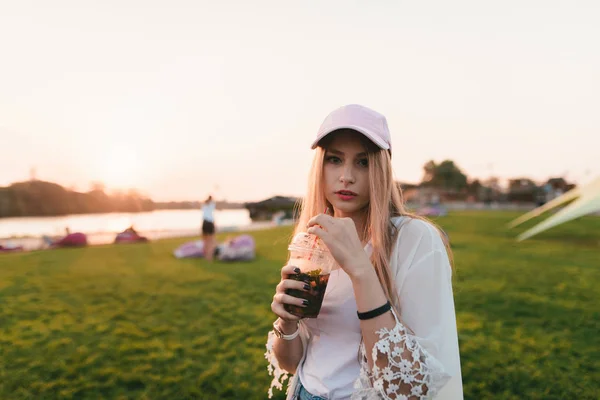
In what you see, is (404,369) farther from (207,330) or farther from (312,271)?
(207,330)

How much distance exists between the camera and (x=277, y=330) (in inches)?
72.1

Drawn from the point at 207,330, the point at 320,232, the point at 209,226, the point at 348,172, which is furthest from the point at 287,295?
the point at 209,226

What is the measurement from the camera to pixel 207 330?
5.66 m

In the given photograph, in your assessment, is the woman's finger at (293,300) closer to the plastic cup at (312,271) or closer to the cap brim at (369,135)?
the plastic cup at (312,271)

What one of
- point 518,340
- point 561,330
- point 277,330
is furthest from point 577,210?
point 561,330

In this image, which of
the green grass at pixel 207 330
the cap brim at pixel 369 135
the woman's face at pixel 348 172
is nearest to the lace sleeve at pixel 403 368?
the woman's face at pixel 348 172

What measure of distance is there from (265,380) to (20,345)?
10.4 feet

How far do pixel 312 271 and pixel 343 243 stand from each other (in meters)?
0.20

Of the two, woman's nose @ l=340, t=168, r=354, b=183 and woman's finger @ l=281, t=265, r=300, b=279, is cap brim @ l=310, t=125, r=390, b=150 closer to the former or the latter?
woman's nose @ l=340, t=168, r=354, b=183

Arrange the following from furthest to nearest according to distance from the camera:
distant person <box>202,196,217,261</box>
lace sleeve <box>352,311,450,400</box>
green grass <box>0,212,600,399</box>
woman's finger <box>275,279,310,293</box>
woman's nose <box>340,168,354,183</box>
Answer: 1. distant person <box>202,196,217,261</box>
2. green grass <box>0,212,600,399</box>
3. woman's nose <box>340,168,354,183</box>
4. woman's finger <box>275,279,310,293</box>
5. lace sleeve <box>352,311,450,400</box>

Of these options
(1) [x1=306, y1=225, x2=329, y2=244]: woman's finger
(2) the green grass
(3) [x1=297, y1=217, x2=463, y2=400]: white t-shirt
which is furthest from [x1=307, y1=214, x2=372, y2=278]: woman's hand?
(2) the green grass

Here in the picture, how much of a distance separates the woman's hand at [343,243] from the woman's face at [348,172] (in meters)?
0.31

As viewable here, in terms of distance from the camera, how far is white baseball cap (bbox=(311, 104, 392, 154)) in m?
1.61

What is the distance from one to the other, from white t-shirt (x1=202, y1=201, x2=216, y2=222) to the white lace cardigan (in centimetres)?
1022
